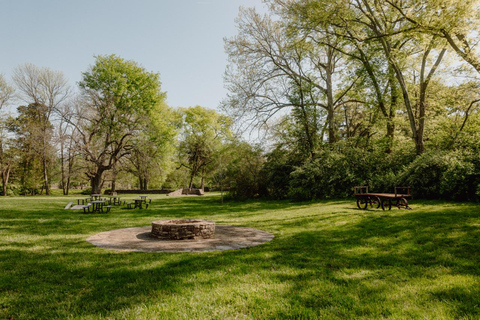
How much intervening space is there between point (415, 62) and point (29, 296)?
2422cm

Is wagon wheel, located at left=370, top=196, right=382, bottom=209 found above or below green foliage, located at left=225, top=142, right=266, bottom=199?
below

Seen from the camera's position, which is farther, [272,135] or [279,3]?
[272,135]

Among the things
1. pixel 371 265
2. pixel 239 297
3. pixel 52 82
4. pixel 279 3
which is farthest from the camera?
pixel 52 82

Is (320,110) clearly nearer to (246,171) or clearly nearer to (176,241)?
(246,171)

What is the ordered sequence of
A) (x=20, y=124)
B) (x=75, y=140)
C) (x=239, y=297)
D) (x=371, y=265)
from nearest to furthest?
(x=239, y=297), (x=371, y=265), (x=75, y=140), (x=20, y=124)

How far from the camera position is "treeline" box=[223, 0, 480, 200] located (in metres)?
12.9

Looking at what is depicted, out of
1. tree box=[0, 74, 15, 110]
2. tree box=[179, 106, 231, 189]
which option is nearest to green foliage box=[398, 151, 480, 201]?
tree box=[179, 106, 231, 189]

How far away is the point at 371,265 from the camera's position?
16.7ft

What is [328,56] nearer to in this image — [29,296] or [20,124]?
[29,296]

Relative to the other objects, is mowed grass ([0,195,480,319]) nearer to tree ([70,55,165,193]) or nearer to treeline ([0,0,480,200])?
treeline ([0,0,480,200])

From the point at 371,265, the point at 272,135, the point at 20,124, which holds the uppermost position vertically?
the point at 20,124

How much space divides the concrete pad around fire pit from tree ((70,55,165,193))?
2055 centimetres

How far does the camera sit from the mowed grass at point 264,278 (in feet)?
11.0

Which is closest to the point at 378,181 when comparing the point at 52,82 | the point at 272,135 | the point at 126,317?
the point at 272,135
